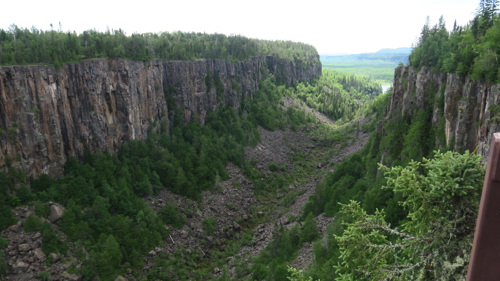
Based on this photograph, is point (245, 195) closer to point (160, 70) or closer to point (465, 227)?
point (160, 70)

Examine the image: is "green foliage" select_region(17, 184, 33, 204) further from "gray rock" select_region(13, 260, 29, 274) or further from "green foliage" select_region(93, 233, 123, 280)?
"green foliage" select_region(93, 233, 123, 280)

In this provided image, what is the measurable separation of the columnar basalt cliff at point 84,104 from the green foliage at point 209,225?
2466 centimetres

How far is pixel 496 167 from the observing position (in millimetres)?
6840

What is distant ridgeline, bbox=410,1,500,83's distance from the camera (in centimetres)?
3188

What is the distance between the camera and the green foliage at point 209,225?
2530 inches

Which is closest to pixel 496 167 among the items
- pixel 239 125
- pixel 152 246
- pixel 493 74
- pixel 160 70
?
pixel 493 74

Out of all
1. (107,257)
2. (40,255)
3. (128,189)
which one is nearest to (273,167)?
(128,189)

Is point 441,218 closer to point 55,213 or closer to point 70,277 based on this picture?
point 70,277

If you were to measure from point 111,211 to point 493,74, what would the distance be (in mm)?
56515

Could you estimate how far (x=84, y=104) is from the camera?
202ft

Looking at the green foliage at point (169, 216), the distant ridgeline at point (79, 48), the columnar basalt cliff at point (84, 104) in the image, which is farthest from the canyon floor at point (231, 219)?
the distant ridgeline at point (79, 48)

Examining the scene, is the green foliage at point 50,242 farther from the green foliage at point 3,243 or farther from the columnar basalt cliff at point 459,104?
the columnar basalt cliff at point 459,104

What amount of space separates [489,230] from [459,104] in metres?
34.4

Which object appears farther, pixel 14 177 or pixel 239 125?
pixel 239 125
